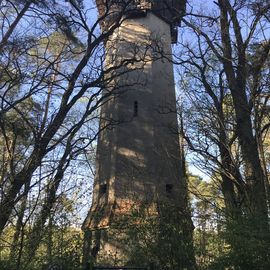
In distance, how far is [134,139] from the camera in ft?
45.3

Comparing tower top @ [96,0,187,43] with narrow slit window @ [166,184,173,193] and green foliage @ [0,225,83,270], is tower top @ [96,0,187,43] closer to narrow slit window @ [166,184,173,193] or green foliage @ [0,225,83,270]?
narrow slit window @ [166,184,173,193]

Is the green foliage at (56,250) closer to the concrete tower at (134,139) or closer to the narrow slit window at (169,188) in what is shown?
the concrete tower at (134,139)

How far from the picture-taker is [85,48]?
1405cm

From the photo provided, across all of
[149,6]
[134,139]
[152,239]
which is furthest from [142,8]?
[152,239]

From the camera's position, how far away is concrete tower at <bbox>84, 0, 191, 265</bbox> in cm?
1212

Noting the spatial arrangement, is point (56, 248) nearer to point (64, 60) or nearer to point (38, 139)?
point (38, 139)

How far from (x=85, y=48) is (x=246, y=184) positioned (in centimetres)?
758

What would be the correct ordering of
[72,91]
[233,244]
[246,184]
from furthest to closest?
[72,91] < [246,184] < [233,244]

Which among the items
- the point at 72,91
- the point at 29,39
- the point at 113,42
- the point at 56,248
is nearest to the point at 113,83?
the point at 113,42

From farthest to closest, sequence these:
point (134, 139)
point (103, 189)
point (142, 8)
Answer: point (142, 8) → point (134, 139) → point (103, 189)

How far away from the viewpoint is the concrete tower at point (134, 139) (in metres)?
12.1

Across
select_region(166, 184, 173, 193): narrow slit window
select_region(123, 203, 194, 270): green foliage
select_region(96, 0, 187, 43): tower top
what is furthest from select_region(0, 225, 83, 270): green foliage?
select_region(96, 0, 187, 43): tower top

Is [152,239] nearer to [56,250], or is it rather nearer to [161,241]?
[161,241]

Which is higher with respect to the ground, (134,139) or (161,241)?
(134,139)
